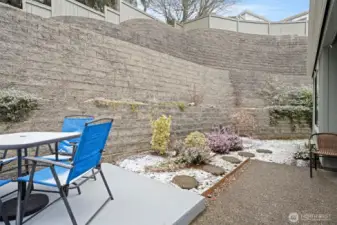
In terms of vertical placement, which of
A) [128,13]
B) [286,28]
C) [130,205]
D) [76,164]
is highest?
[286,28]

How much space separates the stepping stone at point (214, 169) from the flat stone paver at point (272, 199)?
30cm

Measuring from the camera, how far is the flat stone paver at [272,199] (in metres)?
2.25

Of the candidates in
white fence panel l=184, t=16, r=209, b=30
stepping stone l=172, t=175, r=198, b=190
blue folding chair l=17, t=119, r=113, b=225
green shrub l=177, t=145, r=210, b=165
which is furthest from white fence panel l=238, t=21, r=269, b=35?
blue folding chair l=17, t=119, r=113, b=225

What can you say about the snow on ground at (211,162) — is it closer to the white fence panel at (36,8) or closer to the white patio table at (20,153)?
the white patio table at (20,153)

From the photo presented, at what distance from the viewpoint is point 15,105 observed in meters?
2.73

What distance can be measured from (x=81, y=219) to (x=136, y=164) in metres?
1.91

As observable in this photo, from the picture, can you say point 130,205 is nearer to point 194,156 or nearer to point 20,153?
point 20,153

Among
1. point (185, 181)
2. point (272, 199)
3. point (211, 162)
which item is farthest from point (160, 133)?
point (272, 199)

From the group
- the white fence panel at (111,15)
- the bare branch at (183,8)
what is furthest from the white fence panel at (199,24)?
the white fence panel at (111,15)

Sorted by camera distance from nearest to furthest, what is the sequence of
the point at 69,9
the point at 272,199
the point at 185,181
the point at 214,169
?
the point at 272,199
the point at 185,181
the point at 214,169
the point at 69,9

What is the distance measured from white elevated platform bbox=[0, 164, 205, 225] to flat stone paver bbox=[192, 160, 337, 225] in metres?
0.23

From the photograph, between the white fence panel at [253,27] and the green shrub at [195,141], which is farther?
the white fence panel at [253,27]

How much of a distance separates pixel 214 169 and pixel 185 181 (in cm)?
83

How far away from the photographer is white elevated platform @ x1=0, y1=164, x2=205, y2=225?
188 centimetres
